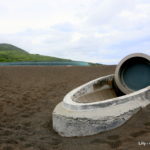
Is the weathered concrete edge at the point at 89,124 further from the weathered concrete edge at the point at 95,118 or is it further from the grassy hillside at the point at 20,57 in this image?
the grassy hillside at the point at 20,57

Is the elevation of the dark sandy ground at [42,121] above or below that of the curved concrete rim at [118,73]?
below

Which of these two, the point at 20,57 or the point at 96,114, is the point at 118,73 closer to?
the point at 96,114

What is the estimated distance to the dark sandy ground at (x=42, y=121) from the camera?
4.30 metres

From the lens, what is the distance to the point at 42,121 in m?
6.48

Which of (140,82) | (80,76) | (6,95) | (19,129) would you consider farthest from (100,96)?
(80,76)

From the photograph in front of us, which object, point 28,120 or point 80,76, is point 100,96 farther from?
point 80,76

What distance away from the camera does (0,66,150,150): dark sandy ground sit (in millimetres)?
4302

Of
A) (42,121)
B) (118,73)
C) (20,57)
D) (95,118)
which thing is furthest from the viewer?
(20,57)

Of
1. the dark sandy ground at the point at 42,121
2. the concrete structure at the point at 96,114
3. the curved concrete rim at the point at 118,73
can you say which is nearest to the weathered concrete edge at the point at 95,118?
the concrete structure at the point at 96,114

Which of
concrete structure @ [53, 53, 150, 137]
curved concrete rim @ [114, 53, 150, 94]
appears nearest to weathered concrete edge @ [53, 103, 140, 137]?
concrete structure @ [53, 53, 150, 137]

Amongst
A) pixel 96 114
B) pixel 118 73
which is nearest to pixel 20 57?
pixel 118 73

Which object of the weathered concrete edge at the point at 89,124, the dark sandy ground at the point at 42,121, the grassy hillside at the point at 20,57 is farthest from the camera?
the grassy hillside at the point at 20,57

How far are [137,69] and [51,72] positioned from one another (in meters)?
8.25

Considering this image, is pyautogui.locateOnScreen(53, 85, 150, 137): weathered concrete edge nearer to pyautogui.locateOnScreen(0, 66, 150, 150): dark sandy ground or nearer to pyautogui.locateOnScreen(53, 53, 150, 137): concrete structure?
pyautogui.locateOnScreen(53, 53, 150, 137): concrete structure
